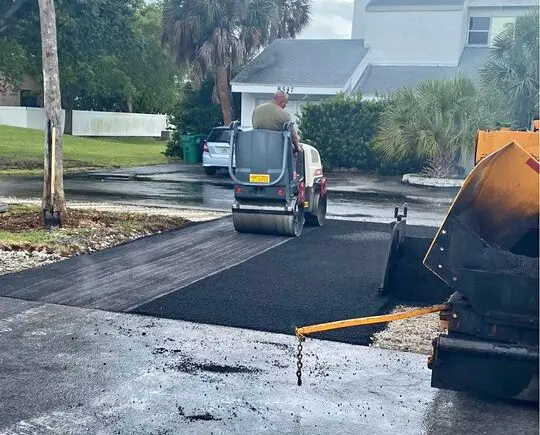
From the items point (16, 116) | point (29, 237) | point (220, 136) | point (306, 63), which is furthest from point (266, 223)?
point (16, 116)

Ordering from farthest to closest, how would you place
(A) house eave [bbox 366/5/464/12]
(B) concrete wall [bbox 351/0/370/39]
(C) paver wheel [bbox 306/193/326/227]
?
(B) concrete wall [bbox 351/0/370/39]
(A) house eave [bbox 366/5/464/12]
(C) paver wheel [bbox 306/193/326/227]

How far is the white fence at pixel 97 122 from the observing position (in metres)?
42.1

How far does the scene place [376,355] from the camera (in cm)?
588

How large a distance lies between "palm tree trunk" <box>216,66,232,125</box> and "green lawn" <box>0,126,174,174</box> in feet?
10.3

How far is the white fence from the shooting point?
138ft

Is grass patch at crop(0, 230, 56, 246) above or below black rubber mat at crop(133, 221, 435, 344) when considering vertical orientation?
above

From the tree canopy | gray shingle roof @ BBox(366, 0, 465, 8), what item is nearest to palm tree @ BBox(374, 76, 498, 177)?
the tree canopy

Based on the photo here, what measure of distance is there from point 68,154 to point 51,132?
1870 cm

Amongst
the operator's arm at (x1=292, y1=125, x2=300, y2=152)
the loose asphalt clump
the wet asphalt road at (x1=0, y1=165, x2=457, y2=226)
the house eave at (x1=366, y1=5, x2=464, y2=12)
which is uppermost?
the house eave at (x1=366, y1=5, x2=464, y2=12)

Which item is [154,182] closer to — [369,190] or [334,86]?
[369,190]

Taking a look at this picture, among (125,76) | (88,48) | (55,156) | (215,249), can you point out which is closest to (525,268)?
(215,249)

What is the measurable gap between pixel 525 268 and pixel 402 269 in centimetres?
269

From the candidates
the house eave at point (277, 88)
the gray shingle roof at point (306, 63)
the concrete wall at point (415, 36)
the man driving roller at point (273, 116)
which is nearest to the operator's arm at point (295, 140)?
the man driving roller at point (273, 116)

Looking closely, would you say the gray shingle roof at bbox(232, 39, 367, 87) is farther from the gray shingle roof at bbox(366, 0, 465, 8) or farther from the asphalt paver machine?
the asphalt paver machine
